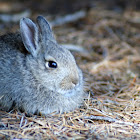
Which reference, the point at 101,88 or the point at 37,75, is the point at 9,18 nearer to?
the point at 101,88

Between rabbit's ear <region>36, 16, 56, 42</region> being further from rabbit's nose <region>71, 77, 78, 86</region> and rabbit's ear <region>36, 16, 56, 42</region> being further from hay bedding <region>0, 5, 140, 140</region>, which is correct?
hay bedding <region>0, 5, 140, 140</region>

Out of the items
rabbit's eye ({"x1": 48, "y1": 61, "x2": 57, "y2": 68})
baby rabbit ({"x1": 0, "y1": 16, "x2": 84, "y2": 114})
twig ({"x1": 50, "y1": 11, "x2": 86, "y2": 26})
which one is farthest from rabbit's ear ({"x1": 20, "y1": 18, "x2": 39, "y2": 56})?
twig ({"x1": 50, "y1": 11, "x2": 86, "y2": 26})

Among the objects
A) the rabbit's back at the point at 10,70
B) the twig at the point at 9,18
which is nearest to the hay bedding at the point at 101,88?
the rabbit's back at the point at 10,70

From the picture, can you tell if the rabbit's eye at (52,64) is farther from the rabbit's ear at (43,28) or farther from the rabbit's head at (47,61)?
the rabbit's ear at (43,28)

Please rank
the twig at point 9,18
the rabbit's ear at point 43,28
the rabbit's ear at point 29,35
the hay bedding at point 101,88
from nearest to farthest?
the hay bedding at point 101,88
the rabbit's ear at point 29,35
the rabbit's ear at point 43,28
the twig at point 9,18

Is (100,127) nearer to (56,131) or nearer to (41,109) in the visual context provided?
(56,131)

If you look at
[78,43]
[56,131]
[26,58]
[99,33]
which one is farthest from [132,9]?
[56,131]

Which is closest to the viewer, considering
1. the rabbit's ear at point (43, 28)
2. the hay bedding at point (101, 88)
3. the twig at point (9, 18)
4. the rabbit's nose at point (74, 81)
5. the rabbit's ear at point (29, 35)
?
the hay bedding at point (101, 88)
